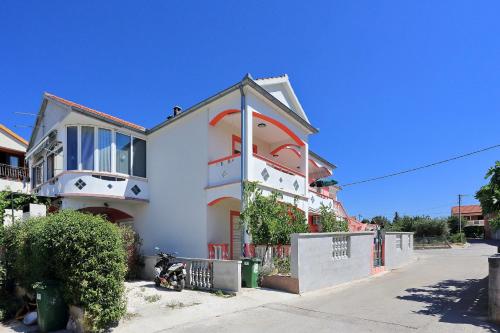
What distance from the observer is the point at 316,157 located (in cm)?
2488

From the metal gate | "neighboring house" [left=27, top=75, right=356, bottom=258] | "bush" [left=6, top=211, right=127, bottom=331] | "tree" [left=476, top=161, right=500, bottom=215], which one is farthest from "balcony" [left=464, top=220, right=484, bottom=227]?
"bush" [left=6, top=211, right=127, bottom=331]

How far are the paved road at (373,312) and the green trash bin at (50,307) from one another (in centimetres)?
232

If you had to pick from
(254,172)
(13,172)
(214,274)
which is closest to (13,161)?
(13,172)

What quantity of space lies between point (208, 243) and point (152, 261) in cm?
206

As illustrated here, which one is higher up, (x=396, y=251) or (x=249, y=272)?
(x=249, y=272)

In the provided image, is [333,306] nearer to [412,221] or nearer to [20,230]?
[20,230]

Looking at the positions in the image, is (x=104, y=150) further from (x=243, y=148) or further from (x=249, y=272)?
(x=249, y=272)

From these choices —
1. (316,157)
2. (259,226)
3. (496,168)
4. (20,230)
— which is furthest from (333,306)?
(316,157)

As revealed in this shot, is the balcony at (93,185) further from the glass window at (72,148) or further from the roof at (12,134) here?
the roof at (12,134)

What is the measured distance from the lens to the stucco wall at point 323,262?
10.7 meters

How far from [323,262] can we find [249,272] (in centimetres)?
246

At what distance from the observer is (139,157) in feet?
53.7

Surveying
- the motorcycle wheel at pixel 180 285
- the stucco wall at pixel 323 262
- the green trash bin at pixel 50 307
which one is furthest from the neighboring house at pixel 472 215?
the green trash bin at pixel 50 307

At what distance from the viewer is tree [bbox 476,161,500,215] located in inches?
352
